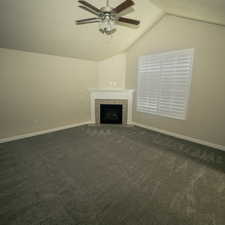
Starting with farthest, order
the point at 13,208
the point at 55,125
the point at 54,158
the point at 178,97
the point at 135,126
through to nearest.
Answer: the point at 135,126
the point at 55,125
the point at 178,97
the point at 54,158
the point at 13,208

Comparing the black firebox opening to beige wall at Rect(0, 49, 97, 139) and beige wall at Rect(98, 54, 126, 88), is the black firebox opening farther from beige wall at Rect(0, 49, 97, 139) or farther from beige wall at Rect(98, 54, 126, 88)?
beige wall at Rect(98, 54, 126, 88)

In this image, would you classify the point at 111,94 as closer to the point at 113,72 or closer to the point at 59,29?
the point at 113,72

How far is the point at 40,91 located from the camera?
3.41 metres

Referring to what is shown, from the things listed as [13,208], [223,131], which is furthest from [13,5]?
[223,131]

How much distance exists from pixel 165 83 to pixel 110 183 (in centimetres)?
286

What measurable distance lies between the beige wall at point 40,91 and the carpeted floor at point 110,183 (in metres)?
0.61

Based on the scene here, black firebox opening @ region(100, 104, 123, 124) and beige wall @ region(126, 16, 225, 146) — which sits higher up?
beige wall @ region(126, 16, 225, 146)

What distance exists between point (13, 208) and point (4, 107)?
2.30 meters

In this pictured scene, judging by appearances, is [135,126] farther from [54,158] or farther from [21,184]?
[21,184]

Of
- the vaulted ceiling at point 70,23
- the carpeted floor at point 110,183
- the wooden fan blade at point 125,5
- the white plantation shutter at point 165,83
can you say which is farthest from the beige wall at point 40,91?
the wooden fan blade at point 125,5

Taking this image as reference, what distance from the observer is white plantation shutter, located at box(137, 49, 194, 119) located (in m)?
3.17

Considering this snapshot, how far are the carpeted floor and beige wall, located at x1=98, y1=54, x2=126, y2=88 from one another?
7.19 ft

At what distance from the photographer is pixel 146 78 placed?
3.93m

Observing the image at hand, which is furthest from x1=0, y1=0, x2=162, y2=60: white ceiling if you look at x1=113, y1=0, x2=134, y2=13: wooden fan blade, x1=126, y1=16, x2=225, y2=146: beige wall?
x1=113, y1=0, x2=134, y2=13: wooden fan blade
